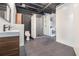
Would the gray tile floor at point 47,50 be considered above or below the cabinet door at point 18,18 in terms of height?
below

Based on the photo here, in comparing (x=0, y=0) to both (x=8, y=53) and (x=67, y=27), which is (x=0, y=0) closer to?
(x=8, y=53)

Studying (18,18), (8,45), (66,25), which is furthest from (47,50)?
(18,18)

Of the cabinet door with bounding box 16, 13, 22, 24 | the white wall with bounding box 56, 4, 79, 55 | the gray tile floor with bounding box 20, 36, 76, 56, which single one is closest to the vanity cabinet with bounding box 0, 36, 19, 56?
the gray tile floor with bounding box 20, 36, 76, 56

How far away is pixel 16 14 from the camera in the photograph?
11.0 feet

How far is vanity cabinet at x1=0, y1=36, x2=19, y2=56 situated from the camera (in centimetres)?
176

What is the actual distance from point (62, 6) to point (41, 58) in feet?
9.64

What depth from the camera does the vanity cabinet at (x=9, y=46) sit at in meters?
1.76

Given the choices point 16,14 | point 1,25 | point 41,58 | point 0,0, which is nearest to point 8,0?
point 0,0

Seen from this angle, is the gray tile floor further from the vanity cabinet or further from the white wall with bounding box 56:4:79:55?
the vanity cabinet

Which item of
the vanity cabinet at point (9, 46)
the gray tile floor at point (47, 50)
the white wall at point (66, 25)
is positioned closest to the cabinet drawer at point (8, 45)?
the vanity cabinet at point (9, 46)

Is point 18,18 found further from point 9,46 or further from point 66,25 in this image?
point 66,25

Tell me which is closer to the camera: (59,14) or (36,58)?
(36,58)

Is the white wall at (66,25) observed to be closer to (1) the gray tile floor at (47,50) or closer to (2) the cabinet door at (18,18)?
(1) the gray tile floor at (47,50)

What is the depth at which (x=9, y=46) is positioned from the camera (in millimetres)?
1866
